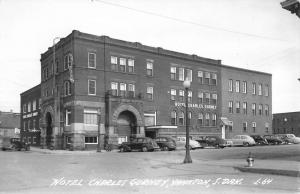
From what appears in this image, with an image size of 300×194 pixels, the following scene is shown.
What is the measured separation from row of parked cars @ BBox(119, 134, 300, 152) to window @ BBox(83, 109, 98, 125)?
5.83 meters

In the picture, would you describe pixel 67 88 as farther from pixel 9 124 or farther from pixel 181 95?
pixel 9 124

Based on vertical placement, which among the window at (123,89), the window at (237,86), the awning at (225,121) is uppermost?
Answer: the window at (237,86)

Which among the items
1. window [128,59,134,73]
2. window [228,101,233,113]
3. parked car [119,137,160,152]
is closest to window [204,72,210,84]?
window [228,101,233,113]

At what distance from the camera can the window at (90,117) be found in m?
41.2

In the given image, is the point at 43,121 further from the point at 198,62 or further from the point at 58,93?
the point at 198,62

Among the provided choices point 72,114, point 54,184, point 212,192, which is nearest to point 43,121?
point 72,114

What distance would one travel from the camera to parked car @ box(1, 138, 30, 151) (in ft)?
139

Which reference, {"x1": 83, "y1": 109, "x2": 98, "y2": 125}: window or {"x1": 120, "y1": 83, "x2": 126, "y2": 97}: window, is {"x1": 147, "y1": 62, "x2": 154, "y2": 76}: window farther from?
{"x1": 83, "y1": 109, "x2": 98, "y2": 125}: window

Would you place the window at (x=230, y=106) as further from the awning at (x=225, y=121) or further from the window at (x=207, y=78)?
the window at (x=207, y=78)

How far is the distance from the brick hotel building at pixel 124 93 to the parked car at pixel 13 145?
3.09m

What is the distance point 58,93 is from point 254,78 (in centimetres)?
3117

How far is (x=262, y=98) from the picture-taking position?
61719 mm

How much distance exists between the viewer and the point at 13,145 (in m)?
43.2

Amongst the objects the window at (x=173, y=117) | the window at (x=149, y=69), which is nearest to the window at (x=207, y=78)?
the window at (x=173, y=117)
